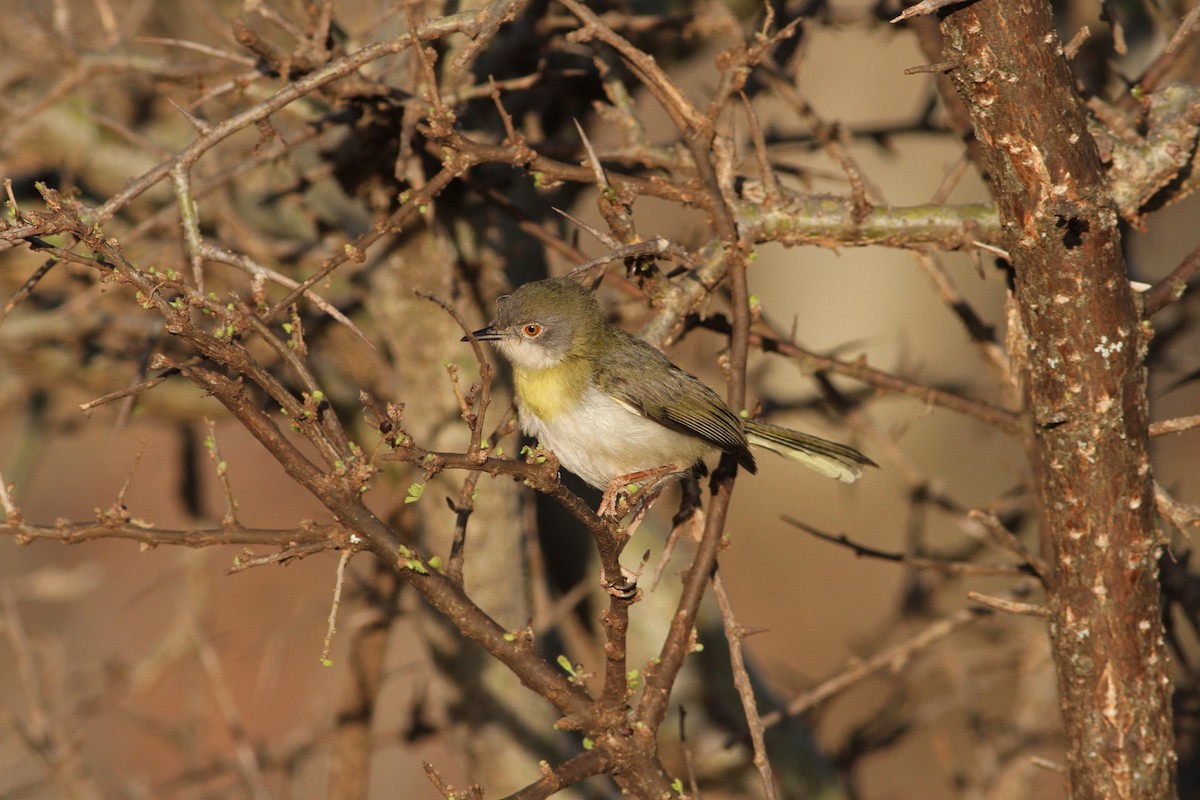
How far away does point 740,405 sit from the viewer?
135 inches

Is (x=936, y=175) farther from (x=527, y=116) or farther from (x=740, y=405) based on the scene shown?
(x=740, y=405)

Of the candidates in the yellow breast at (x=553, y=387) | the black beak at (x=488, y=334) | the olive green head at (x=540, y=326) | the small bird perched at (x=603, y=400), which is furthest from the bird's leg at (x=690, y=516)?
the black beak at (x=488, y=334)

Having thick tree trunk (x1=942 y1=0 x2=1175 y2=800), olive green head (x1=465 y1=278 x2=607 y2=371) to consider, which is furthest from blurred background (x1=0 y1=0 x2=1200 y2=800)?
thick tree trunk (x1=942 y1=0 x2=1175 y2=800)

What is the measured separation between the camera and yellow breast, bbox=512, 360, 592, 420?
4.14 m

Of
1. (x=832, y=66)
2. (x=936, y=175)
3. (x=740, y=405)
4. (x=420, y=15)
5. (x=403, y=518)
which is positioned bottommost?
(x=740, y=405)

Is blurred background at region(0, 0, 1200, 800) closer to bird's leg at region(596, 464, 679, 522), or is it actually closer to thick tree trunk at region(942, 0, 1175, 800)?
bird's leg at region(596, 464, 679, 522)

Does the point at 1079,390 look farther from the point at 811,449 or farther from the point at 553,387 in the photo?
the point at 553,387

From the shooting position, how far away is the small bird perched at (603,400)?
13.3 ft

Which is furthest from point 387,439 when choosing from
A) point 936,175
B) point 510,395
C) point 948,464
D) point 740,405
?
point 936,175

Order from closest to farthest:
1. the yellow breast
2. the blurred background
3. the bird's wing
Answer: the bird's wing → the yellow breast → the blurred background

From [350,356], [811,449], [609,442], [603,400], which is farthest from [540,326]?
[350,356]

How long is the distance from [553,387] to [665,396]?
42 centimetres

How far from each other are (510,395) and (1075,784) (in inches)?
114

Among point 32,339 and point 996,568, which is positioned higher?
point 32,339
